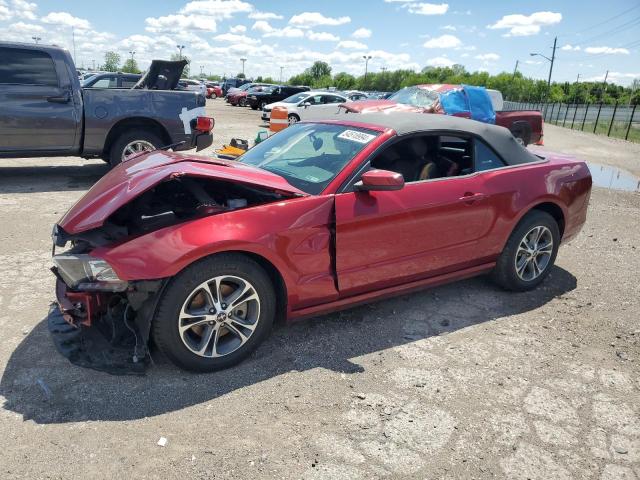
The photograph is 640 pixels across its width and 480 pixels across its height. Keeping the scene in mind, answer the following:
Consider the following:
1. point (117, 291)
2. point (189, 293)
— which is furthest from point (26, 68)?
point (189, 293)

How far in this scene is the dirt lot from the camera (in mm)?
2445

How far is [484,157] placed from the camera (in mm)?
4172

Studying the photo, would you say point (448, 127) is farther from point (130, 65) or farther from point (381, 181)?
point (130, 65)

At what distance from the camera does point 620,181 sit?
1127cm

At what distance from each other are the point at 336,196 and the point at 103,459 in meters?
Answer: 1.98

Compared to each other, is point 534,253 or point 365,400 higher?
point 534,253

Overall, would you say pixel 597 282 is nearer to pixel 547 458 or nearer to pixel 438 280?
pixel 438 280

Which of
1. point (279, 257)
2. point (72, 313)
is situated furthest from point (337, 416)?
point (72, 313)

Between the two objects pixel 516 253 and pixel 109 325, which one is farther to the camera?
pixel 516 253

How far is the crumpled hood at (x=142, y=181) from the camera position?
2.98 meters

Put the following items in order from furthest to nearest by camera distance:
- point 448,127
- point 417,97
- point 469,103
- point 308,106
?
point 308,106 → point 417,97 → point 469,103 → point 448,127

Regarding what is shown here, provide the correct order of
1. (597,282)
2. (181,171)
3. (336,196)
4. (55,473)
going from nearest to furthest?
(55,473) < (181,171) < (336,196) < (597,282)

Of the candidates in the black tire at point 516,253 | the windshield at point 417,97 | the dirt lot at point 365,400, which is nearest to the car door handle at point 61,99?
the dirt lot at point 365,400

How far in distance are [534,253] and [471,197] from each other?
3.40ft
